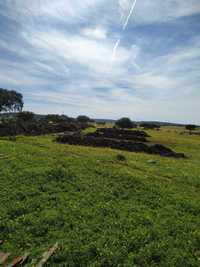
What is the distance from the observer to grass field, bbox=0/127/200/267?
8.27m

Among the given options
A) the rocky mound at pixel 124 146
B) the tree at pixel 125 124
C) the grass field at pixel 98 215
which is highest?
the tree at pixel 125 124

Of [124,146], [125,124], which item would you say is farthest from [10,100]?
[124,146]

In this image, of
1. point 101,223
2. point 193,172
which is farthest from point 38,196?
point 193,172

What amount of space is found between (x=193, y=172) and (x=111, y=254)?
1452cm

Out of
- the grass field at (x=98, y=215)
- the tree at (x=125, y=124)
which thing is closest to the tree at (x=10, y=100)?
the tree at (x=125, y=124)

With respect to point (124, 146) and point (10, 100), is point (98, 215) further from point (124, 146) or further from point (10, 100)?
point (10, 100)

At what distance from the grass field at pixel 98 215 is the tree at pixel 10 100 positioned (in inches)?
3014

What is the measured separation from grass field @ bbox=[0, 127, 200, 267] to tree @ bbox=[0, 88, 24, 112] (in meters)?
76.6

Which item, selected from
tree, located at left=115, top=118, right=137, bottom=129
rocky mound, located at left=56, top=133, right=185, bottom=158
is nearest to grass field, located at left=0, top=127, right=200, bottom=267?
rocky mound, located at left=56, top=133, right=185, bottom=158

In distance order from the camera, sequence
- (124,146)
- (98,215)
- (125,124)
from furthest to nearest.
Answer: (125,124) < (124,146) < (98,215)

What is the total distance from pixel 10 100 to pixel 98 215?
90190 millimetres

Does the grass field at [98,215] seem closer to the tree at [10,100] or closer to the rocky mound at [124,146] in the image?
the rocky mound at [124,146]

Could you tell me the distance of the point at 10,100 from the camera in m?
91.6

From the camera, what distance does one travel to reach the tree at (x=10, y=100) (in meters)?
86.9
